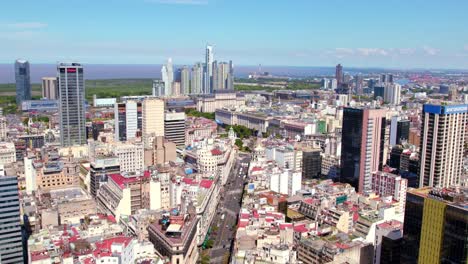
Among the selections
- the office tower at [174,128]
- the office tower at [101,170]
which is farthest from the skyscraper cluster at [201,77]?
the office tower at [101,170]

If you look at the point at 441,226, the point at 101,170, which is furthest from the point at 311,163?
the point at 441,226

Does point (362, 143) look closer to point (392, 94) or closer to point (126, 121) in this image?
point (126, 121)

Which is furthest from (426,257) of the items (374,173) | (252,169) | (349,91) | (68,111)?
(349,91)

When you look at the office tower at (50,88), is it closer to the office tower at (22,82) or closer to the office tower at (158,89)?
the office tower at (22,82)

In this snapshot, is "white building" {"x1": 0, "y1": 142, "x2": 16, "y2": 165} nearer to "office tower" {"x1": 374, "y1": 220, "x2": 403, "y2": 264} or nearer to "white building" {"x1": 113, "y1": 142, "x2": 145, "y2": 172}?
"white building" {"x1": 113, "y1": 142, "x2": 145, "y2": 172}

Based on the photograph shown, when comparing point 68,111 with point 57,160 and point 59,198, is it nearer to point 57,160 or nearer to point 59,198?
point 57,160

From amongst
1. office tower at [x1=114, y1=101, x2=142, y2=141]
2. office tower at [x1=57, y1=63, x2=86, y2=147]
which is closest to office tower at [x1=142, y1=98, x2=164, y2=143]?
office tower at [x1=114, y1=101, x2=142, y2=141]
